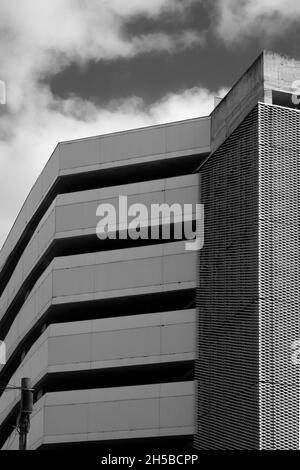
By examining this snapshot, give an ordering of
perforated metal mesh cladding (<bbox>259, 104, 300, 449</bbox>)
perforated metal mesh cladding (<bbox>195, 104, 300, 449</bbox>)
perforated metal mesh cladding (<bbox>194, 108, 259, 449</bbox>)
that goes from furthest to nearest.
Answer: perforated metal mesh cladding (<bbox>194, 108, 259, 449</bbox>), perforated metal mesh cladding (<bbox>195, 104, 300, 449</bbox>), perforated metal mesh cladding (<bbox>259, 104, 300, 449</bbox>)

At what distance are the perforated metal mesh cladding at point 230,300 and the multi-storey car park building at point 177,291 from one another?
0.30 ft

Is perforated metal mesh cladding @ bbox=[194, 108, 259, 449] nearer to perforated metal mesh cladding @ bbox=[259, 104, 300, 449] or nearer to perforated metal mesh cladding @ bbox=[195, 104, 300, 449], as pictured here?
perforated metal mesh cladding @ bbox=[195, 104, 300, 449]

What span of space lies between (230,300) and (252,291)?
75.7 inches

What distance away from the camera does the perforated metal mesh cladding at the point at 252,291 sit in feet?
165

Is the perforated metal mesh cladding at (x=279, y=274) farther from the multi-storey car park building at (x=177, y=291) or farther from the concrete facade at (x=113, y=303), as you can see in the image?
the concrete facade at (x=113, y=303)

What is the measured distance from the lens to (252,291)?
51.9 m

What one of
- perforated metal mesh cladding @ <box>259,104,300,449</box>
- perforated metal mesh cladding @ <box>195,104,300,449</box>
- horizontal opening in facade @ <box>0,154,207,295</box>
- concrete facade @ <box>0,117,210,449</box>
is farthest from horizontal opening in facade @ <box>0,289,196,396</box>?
perforated metal mesh cladding @ <box>259,104,300,449</box>

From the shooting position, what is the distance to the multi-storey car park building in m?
51.5

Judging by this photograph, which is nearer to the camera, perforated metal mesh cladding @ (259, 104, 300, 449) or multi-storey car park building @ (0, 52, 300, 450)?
perforated metal mesh cladding @ (259, 104, 300, 449)

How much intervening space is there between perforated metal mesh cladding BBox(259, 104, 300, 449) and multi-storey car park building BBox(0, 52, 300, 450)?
6 cm

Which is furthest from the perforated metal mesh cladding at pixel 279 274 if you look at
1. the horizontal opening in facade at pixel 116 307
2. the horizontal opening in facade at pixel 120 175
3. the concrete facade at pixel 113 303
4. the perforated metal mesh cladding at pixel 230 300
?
the horizontal opening in facade at pixel 116 307

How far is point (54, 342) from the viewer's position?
60.2 meters

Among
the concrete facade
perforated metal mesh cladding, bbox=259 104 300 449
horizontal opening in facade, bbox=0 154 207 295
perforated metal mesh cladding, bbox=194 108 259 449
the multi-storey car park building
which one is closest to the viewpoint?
perforated metal mesh cladding, bbox=259 104 300 449
